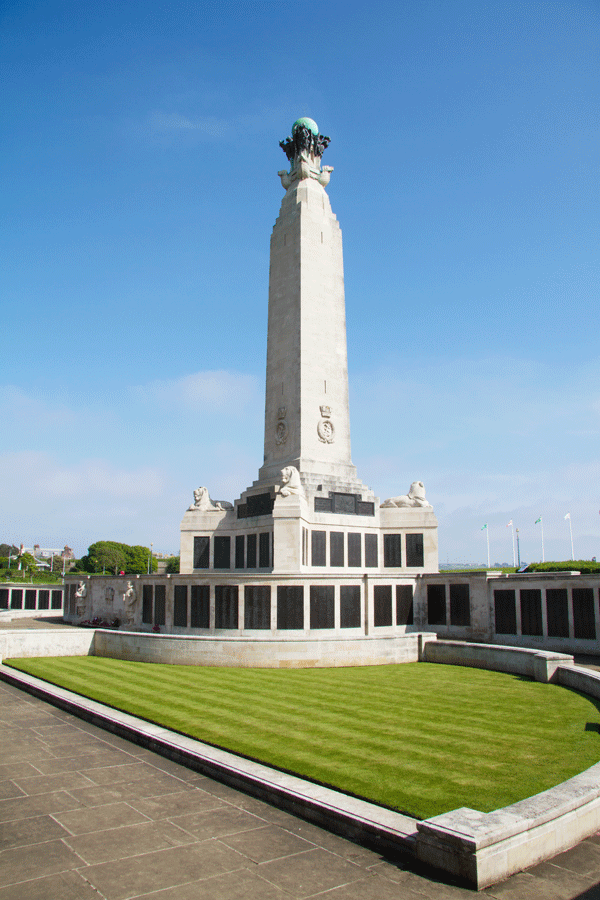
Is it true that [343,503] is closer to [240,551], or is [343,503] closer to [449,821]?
[240,551]

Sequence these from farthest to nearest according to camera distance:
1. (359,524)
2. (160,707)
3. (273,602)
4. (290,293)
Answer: (290,293) < (359,524) < (273,602) < (160,707)

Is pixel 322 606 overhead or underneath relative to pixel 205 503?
underneath

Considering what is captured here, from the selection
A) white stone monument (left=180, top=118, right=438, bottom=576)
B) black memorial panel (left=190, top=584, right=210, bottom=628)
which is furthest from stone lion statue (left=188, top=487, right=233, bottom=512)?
black memorial panel (left=190, top=584, right=210, bottom=628)

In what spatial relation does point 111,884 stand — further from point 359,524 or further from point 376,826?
point 359,524

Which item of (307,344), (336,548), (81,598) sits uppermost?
(307,344)

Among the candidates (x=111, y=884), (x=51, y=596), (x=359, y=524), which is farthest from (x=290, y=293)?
(x=111, y=884)

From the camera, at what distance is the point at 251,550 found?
39.5 metres

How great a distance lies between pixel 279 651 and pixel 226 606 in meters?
7.58

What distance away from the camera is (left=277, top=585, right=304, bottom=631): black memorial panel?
96.2 ft

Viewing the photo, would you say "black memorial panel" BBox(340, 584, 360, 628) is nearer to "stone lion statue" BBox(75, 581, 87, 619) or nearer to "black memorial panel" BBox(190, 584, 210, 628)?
"black memorial panel" BBox(190, 584, 210, 628)

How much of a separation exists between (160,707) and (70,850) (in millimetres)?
8500

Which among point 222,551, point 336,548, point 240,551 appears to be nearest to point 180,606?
point 240,551

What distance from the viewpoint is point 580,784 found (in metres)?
9.27

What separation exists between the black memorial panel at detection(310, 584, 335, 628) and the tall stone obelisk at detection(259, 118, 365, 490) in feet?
33.8
